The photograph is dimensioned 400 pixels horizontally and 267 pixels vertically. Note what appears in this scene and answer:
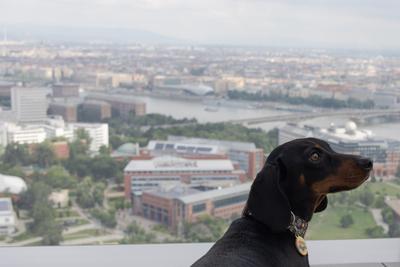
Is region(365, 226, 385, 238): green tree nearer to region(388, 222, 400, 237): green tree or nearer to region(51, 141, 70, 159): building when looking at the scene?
region(388, 222, 400, 237): green tree

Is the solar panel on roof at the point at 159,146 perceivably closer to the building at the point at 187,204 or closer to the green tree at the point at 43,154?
the building at the point at 187,204

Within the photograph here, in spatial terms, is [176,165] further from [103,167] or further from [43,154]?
[43,154]

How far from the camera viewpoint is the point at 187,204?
9.25ft

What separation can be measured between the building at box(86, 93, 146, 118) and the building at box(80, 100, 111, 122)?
3 cm

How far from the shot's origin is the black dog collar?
1.55 meters

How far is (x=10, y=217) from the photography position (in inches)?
106

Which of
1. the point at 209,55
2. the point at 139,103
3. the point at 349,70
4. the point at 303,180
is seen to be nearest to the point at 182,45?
the point at 209,55

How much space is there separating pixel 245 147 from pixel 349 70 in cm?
67

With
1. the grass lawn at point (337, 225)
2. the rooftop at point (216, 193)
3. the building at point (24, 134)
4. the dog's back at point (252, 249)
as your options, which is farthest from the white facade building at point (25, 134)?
the dog's back at point (252, 249)

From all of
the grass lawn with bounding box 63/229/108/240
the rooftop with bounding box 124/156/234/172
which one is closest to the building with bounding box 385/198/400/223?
the rooftop with bounding box 124/156/234/172

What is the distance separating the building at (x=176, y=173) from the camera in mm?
2752

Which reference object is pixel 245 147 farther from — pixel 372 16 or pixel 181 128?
pixel 372 16

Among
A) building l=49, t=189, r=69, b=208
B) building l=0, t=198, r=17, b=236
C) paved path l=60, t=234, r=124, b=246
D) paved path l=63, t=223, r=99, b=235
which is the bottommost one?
paved path l=60, t=234, r=124, b=246

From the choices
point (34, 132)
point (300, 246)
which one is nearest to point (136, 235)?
point (34, 132)
